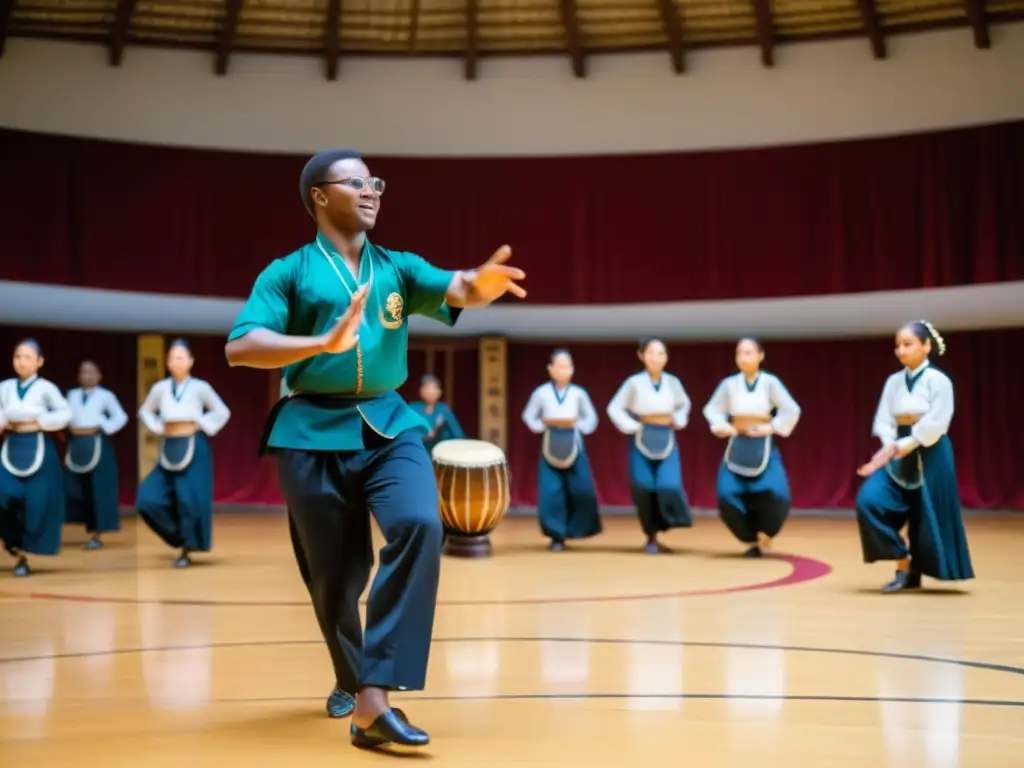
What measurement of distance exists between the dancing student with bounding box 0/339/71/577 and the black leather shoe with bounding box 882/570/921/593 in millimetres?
4338

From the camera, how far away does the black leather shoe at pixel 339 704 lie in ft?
10.7

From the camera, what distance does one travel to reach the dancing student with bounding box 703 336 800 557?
752 cm

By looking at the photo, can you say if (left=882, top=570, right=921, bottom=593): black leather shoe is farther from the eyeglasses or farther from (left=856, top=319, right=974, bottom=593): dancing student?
the eyeglasses

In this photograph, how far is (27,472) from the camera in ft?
22.5

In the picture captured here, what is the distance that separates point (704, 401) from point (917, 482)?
6217 millimetres

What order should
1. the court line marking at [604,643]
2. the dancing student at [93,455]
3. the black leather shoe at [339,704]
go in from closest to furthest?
the black leather shoe at [339,704], the court line marking at [604,643], the dancing student at [93,455]

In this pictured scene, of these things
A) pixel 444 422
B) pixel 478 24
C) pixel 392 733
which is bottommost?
pixel 392 733

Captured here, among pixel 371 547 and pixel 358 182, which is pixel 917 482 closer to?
pixel 371 547

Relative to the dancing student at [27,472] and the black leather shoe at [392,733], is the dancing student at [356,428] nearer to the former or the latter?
the black leather shoe at [392,733]

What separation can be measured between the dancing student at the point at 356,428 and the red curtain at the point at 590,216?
7.55m

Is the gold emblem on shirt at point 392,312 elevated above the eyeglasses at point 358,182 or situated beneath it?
situated beneath

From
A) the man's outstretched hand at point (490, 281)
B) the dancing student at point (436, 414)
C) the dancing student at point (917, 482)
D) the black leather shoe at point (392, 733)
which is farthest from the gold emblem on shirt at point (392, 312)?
the dancing student at point (436, 414)

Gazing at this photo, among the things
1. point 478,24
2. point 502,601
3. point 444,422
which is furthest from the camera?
point 478,24

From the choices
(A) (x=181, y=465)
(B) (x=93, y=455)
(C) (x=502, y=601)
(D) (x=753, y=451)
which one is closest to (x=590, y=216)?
(D) (x=753, y=451)
